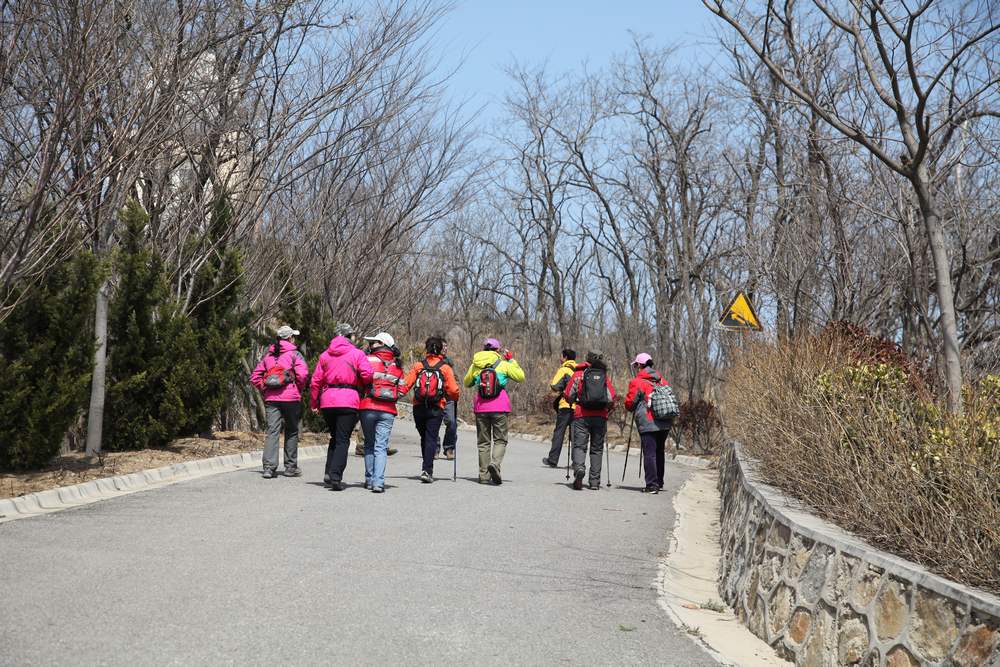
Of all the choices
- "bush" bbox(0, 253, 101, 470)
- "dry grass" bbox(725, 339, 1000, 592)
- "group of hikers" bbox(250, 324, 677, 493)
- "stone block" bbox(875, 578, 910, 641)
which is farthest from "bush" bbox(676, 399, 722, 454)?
"stone block" bbox(875, 578, 910, 641)

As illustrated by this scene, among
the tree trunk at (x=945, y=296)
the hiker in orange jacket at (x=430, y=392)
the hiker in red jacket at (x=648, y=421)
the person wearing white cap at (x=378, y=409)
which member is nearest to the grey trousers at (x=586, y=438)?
the hiker in red jacket at (x=648, y=421)

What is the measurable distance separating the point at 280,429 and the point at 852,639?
1005cm

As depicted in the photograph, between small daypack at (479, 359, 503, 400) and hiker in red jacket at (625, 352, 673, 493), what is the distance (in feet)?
5.93

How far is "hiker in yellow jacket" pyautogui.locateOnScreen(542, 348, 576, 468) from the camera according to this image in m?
17.4

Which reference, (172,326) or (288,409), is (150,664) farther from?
(172,326)

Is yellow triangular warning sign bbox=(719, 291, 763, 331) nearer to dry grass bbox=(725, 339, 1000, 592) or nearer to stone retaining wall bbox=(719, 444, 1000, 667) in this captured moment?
dry grass bbox=(725, 339, 1000, 592)

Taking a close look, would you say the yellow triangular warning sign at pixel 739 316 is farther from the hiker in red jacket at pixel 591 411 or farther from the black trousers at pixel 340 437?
the black trousers at pixel 340 437

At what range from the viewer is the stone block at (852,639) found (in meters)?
5.46

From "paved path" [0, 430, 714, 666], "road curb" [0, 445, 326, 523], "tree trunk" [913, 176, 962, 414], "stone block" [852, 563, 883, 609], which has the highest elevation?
"tree trunk" [913, 176, 962, 414]

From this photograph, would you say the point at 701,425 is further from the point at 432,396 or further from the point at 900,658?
the point at 900,658

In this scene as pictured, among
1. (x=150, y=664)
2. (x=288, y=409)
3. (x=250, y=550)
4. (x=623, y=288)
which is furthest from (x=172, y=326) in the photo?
(x=623, y=288)

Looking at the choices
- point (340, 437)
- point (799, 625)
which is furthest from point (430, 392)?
point (799, 625)

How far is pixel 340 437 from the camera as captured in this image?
13422 mm

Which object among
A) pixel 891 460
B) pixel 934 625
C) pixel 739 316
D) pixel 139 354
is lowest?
pixel 934 625
